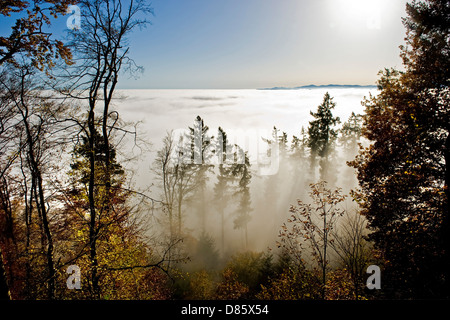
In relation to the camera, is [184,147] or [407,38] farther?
[184,147]

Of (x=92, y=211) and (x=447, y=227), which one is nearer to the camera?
(x=447, y=227)

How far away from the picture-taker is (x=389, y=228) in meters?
8.99

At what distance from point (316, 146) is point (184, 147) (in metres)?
21.3

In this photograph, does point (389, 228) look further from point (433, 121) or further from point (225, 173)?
point (225, 173)

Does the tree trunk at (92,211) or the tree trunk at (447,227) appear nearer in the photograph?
the tree trunk at (447,227)

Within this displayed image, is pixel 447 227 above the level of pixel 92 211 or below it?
below

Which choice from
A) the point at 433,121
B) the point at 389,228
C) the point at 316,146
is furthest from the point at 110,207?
the point at 316,146

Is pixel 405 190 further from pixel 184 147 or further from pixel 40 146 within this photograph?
pixel 184 147

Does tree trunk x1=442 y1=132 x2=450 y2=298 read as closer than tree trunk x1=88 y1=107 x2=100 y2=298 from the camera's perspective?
Yes

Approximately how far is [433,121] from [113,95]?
561 inches

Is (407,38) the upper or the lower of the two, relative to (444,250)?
upper
